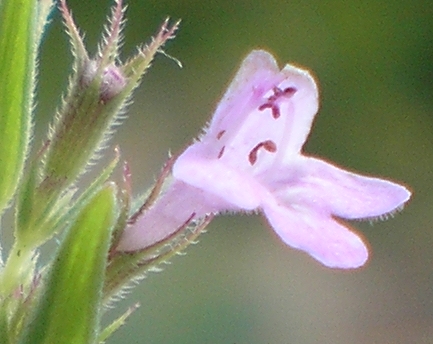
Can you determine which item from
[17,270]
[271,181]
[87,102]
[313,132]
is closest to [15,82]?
[87,102]

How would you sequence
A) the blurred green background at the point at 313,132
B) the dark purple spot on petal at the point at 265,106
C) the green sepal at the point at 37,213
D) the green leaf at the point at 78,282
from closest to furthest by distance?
the green leaf at the point at 78,282
the green sepal at the point at 37,213
the dark purple spot on petal at the point at 265,106
the blurred green background at the point at 313,132

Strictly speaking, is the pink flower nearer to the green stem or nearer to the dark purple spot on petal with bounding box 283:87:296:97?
the dark purple spot on petal with bounding box 283:87:296:97

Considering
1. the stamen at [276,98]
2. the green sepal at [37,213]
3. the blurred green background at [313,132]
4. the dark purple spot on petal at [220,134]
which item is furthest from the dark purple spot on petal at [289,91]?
the blurred green background at [313,132]

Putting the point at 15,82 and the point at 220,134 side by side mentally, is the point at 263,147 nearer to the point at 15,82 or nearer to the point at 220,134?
the point at 220,134

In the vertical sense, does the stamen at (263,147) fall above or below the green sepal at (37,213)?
above

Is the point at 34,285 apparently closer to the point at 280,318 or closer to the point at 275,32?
the point at 280,318

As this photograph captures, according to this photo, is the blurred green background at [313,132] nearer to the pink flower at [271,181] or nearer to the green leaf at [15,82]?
the pink flower at [271,181]

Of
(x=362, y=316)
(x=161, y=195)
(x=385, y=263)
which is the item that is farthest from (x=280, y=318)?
(x=161, y=195)
